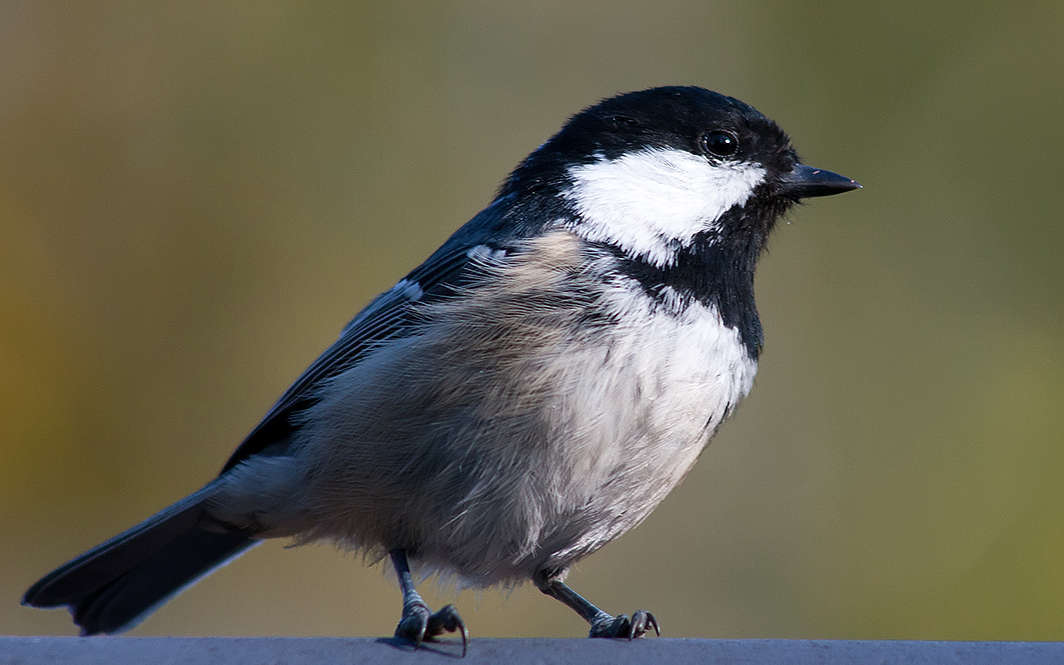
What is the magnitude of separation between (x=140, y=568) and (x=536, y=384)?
3.75 ft

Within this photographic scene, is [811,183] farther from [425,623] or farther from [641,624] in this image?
[425,623]

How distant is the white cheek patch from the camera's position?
2.17 m

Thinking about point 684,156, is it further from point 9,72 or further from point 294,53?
point 9,72

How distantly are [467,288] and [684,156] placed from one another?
1.75 feet

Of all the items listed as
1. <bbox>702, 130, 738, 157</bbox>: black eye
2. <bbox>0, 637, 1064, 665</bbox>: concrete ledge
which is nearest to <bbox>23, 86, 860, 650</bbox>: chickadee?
<bbox>702, 130, 738, 157</bbox>: black eye

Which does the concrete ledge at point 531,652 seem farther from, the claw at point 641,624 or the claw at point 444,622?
the claw at point 641,624

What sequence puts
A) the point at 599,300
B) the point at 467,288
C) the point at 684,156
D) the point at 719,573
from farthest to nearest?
the point at 719,573
the point at 684,156
the point at 467,288
the point at 599,300

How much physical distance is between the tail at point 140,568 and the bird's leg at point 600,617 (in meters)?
0.69

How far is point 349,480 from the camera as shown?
2.22m

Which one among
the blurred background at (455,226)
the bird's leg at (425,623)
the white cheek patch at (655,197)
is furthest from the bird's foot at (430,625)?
the blurred background at (455,226)

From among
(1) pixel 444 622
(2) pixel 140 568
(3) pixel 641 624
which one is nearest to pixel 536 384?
(1) pixel 444 622

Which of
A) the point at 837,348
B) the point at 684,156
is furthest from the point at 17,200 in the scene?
the point at 837,348

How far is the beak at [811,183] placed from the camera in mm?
2463

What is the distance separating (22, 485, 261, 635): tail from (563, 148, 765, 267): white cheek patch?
1024mm
